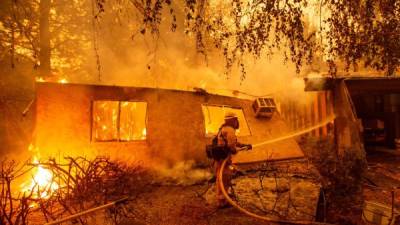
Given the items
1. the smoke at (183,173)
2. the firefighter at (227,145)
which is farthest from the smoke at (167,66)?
the firefighter at (227,145)

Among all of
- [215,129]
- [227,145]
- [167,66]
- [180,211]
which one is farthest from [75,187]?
[167,66]

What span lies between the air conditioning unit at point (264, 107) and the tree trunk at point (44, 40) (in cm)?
1161

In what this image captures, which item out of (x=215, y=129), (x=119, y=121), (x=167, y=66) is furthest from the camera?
(x=167, y=66)

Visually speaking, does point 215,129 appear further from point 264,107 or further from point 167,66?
point 167,66

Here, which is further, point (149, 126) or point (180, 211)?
point (149, 126)

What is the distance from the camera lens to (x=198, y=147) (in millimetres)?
10758

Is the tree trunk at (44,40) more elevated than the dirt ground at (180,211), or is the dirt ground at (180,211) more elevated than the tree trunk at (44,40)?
the tree trunk at (44,40)

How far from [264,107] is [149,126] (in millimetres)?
4954

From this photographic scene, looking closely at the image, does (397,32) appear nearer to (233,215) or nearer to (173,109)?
(233,215)

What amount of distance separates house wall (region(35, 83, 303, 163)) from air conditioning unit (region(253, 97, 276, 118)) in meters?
0.27

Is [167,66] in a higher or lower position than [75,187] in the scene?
higher

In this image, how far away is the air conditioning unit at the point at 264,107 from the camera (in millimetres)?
12263

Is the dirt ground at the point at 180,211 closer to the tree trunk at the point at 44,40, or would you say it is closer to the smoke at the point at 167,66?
the tree trunk at the point at 44,40

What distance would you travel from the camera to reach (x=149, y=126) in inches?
398
